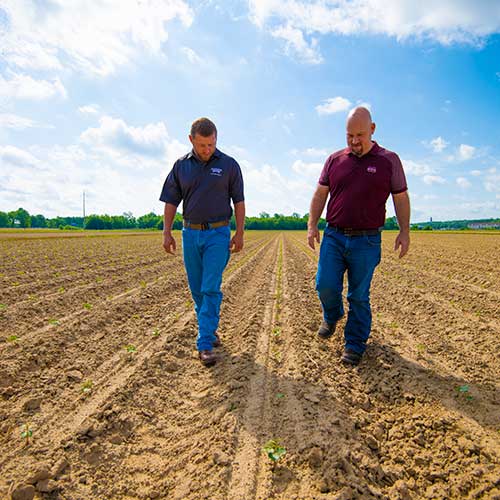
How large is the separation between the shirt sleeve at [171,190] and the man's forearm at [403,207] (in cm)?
230

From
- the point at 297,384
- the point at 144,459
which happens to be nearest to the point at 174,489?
the point at 144,459

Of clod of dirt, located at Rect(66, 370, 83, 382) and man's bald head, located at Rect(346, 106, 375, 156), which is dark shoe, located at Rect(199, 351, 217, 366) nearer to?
clod of dirt, located at Rect(66, 370, 83, 382)

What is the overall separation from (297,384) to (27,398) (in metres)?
2.31

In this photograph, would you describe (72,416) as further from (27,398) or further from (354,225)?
(354,225)

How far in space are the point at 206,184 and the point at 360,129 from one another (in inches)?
63.1

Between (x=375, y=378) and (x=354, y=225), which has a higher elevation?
(x=354, y=225)

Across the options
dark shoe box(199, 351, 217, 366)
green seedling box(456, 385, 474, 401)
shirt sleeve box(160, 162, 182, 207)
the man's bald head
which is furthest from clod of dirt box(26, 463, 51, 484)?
the man's bald head

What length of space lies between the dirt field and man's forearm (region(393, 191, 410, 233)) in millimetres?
1454

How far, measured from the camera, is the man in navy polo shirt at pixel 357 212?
10.6 feet

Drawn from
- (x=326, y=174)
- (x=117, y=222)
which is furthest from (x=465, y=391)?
(x=117, y=222)

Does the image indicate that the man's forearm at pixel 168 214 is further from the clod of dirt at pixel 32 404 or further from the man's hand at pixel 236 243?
the clod of dirt at pixel 32 404

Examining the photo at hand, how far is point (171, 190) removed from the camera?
3.81 meters

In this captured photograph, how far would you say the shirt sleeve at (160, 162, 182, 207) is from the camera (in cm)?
377

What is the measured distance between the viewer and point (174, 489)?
6.39 ft
